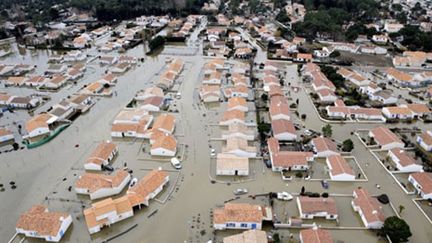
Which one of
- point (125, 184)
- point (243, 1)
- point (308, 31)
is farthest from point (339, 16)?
point (125, 184)

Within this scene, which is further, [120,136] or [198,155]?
[120,136]

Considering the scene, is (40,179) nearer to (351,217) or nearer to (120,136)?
(120,136)

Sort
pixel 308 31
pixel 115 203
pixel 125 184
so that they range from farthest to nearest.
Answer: pixel 308 31, pixel 125 184, pixel 115 203

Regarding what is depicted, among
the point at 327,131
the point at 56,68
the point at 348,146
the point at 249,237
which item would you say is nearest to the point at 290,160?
the point at 348,146

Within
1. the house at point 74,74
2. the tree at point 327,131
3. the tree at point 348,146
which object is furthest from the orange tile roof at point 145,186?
the house at point 74,74

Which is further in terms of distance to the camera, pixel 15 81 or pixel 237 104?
pixel 15 81

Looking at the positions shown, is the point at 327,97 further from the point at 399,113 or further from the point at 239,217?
the point at 239,217
